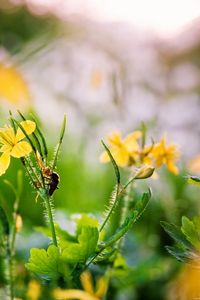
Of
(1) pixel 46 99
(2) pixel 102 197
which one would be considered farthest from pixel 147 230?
(1) pixel 46 99

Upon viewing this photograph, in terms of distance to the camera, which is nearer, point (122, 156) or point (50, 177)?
point (50, 177)

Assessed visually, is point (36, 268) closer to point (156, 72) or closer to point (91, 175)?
point (91, 175)

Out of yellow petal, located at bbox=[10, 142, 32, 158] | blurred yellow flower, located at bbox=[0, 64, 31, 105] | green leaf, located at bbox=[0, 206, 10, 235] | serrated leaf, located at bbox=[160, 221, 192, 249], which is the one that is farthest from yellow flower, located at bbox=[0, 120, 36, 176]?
blurred yellow flower, located at bbox=[0, 64, 31, 105]

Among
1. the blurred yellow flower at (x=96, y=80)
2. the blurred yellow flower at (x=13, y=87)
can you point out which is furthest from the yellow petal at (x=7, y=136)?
the blurred yellow flower at (x=96, y=80)

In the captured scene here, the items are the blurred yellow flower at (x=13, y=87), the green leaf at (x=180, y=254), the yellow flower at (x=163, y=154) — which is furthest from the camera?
the blurred yellow flower at (x=13, y=87)

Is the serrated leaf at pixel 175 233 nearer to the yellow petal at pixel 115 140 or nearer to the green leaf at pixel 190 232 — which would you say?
the green leaf at pixel 190 232

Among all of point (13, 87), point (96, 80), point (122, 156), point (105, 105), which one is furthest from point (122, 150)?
point (105, 105)

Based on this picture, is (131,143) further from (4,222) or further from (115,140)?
(4,222)
